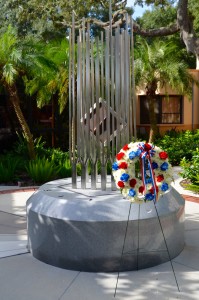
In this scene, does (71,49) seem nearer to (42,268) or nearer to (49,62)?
(42,268)

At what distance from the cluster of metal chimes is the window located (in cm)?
1679

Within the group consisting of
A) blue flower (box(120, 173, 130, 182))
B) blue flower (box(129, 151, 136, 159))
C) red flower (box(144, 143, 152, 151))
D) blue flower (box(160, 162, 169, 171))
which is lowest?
blue flower (box(120, 173, 130, 182))

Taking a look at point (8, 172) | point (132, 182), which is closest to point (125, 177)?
point (132, 182)

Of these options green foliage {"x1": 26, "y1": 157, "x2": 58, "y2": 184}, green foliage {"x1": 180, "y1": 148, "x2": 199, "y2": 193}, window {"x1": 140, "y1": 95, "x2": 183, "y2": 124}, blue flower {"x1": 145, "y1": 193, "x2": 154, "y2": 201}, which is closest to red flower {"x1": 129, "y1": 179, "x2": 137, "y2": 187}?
blue flower {"x1": 145, "y1": 193, "x2": 154, "y2": 201}

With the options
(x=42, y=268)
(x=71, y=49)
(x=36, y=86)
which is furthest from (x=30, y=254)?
(x=36, y=86)

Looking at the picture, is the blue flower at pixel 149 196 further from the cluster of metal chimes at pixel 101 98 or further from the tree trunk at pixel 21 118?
the tree trunk at pixel 21 118

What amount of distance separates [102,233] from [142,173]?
33.1 inches

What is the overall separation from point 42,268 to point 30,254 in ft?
1.67

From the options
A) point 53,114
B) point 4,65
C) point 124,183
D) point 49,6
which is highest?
point 49,6

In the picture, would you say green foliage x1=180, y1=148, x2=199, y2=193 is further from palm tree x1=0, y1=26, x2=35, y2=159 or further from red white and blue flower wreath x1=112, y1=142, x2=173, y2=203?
palm tree x1=0, y1=26, x2=35, y2=159

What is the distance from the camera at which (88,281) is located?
14.5 feet

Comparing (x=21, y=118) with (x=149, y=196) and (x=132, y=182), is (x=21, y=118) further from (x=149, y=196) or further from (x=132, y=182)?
(x=149, y=196)

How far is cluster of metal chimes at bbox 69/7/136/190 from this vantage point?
18.8 feet

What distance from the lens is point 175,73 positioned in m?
16.3
